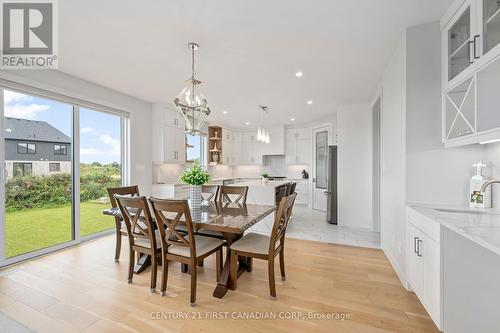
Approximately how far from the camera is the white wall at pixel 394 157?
93.3 inches

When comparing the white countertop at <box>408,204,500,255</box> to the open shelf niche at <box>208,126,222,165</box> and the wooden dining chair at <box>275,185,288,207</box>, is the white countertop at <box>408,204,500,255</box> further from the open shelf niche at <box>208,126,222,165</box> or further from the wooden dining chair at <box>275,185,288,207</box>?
the open shelf niche at <box>208,126,222,165</box>

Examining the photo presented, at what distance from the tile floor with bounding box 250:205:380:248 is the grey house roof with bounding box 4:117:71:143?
371cm

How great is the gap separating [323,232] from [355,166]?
1.53m

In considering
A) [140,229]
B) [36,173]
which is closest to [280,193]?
[140,229]

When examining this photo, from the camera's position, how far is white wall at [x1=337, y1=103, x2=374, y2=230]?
449 cm

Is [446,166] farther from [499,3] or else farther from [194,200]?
[194,200]

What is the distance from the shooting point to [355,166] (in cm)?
458

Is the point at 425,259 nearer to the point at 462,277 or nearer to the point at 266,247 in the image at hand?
A: the point at 462,277

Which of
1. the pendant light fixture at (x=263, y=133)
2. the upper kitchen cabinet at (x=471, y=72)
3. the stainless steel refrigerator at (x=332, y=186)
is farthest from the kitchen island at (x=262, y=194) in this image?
the upper kitchen cabinet at (x=471, y=72)

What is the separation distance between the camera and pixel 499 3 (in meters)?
1.53

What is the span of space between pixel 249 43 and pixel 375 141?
3.20m

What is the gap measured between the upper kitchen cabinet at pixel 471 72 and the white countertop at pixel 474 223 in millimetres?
595

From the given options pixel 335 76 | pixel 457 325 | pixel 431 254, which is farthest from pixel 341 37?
pixel 457 325

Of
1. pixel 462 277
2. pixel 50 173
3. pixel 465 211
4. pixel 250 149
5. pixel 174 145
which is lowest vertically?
pixel 462 277
